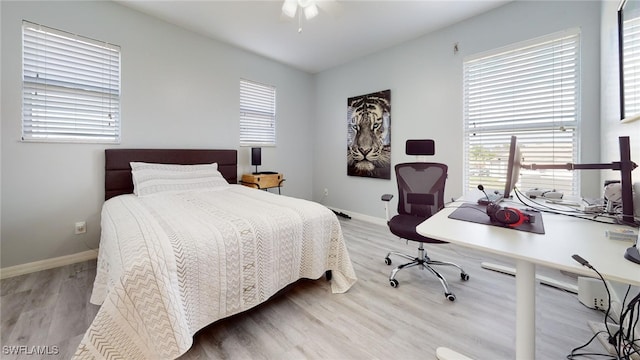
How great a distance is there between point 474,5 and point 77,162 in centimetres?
466

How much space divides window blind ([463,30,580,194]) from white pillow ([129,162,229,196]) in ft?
10.8

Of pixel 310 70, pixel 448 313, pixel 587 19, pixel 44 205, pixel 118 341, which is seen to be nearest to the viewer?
pixel 118 341

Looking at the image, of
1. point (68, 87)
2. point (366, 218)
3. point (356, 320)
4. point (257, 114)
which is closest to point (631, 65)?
point (356, 320)

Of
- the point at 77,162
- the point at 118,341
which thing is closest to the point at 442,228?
the point at 118,341

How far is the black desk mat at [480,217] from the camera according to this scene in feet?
3.78

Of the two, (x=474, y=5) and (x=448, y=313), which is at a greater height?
(x=474, y=5)

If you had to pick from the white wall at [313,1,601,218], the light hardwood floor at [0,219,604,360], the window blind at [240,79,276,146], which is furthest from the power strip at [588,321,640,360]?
the window blind at [240,79,276,146]

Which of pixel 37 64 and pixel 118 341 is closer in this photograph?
pixel 118 341

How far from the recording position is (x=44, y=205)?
246cm

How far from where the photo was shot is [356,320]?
171 cm

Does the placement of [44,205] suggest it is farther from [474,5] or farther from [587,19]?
[587,19]

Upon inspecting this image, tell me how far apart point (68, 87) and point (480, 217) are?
3.88 metres

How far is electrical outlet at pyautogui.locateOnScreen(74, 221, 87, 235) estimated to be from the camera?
8.63 feet

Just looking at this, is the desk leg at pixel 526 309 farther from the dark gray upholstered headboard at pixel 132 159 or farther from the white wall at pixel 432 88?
the dark gray upholstered headboard at pixel 132 159
